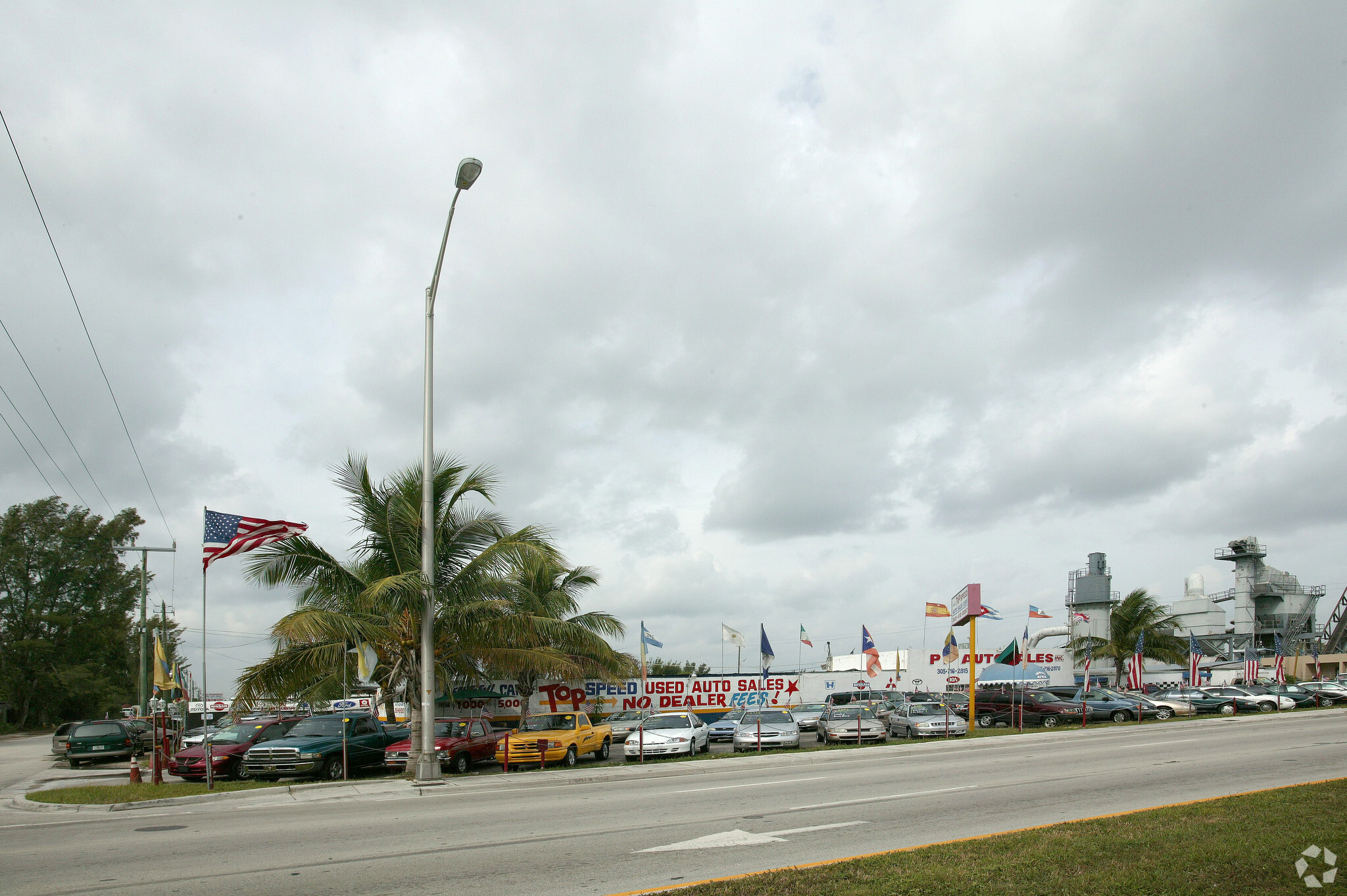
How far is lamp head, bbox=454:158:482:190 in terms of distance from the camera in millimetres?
17094

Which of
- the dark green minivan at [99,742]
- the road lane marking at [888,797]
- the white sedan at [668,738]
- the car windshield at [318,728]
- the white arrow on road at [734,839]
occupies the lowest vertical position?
the dark green minivan at [99,742]

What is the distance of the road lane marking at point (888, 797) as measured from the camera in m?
12.8

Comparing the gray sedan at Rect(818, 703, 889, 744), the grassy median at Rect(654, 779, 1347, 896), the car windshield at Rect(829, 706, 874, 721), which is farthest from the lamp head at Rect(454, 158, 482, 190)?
the car windshield at Rect(829, 706, 874, 721)

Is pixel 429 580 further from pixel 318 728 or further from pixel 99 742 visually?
pixel 99 742

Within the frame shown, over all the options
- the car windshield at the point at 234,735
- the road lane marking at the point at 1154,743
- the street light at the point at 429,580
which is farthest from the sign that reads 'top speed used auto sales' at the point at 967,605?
the car windshield at the point at 234,735

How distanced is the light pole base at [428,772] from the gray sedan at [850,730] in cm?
1340

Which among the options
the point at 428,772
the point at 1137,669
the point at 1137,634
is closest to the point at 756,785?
the point at 428,772

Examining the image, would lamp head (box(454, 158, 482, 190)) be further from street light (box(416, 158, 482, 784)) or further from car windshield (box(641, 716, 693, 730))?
car windshield (box(641, 716, 693, 730))

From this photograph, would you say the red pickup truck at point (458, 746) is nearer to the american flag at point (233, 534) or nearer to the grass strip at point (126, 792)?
the grass strip at point (126, 792)

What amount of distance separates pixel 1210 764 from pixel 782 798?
8921 mm

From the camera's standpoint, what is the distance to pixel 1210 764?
1681 centimetres

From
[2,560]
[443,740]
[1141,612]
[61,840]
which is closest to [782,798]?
[61,840]

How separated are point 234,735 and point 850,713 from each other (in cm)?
1993

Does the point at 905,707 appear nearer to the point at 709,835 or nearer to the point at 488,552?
the point at 488,552
